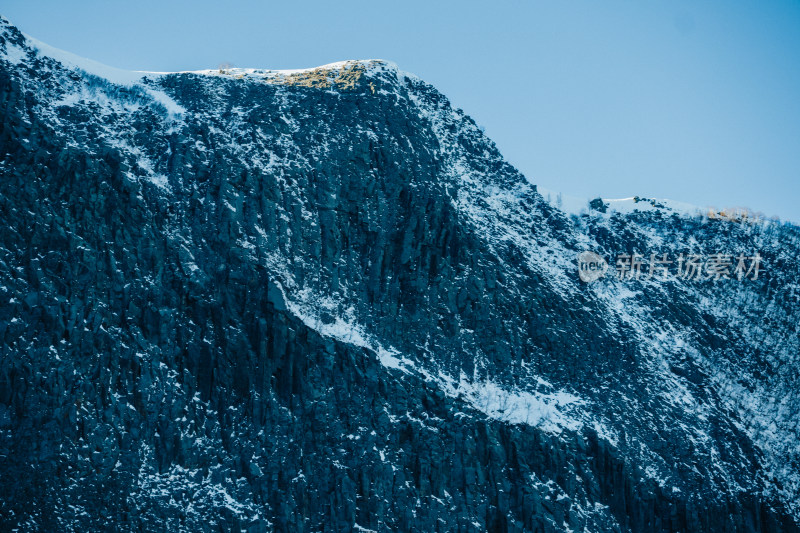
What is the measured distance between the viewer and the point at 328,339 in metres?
48.2

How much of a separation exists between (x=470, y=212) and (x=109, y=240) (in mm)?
29419

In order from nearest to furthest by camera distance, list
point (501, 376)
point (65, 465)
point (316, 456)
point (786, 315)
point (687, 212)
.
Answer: point (65, 465), point (316, 456), point (501, 376), point (786, 315), point (687, 212)

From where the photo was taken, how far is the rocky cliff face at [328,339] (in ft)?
141

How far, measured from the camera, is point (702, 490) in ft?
161

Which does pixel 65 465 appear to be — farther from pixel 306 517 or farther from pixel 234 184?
pixel 234 184

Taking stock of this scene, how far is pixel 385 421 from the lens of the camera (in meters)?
46.4

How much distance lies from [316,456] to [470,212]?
2560 centimetres

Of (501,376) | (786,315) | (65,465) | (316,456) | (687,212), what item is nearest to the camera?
(65,465)

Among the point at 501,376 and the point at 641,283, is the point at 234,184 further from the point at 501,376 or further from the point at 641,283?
the point at 641,283

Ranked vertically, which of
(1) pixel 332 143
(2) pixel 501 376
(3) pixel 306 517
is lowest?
(3) pixel 306 517

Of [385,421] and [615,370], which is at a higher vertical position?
[615,370]

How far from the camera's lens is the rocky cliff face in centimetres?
4306

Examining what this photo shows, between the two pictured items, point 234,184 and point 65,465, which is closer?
point 65,465

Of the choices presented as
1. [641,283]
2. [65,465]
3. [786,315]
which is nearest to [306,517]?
[65,465]
